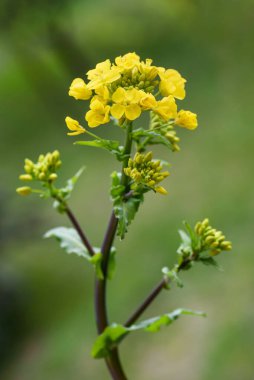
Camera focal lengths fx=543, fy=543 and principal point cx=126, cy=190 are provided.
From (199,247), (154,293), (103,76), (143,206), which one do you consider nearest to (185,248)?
(199,247)

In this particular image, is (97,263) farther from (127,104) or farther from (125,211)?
(127,104)

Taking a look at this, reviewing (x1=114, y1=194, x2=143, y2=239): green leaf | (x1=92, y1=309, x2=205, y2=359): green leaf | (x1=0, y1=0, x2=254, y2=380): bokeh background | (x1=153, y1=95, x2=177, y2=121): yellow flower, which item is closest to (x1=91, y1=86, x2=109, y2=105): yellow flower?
(x1=153, y1=95, x2=177, y2=121): yellow flower

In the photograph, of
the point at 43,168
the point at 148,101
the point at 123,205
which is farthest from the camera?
the point at 43,168

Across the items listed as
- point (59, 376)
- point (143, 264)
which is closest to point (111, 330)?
point (59, 376)

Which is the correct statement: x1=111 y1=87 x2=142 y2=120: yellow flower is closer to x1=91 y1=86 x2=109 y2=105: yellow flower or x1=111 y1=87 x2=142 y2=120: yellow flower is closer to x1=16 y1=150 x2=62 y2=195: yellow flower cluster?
x1=91 y1=86 x2=109 y2=105: yellow flower

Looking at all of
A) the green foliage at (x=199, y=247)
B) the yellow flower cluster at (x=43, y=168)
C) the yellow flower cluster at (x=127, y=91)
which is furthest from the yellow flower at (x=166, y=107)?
the yellow flower cluster at (x=43, y=168)

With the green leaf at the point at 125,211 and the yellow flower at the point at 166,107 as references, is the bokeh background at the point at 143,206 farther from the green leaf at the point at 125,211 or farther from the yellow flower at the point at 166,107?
the yellow flower at the point at 166,107
